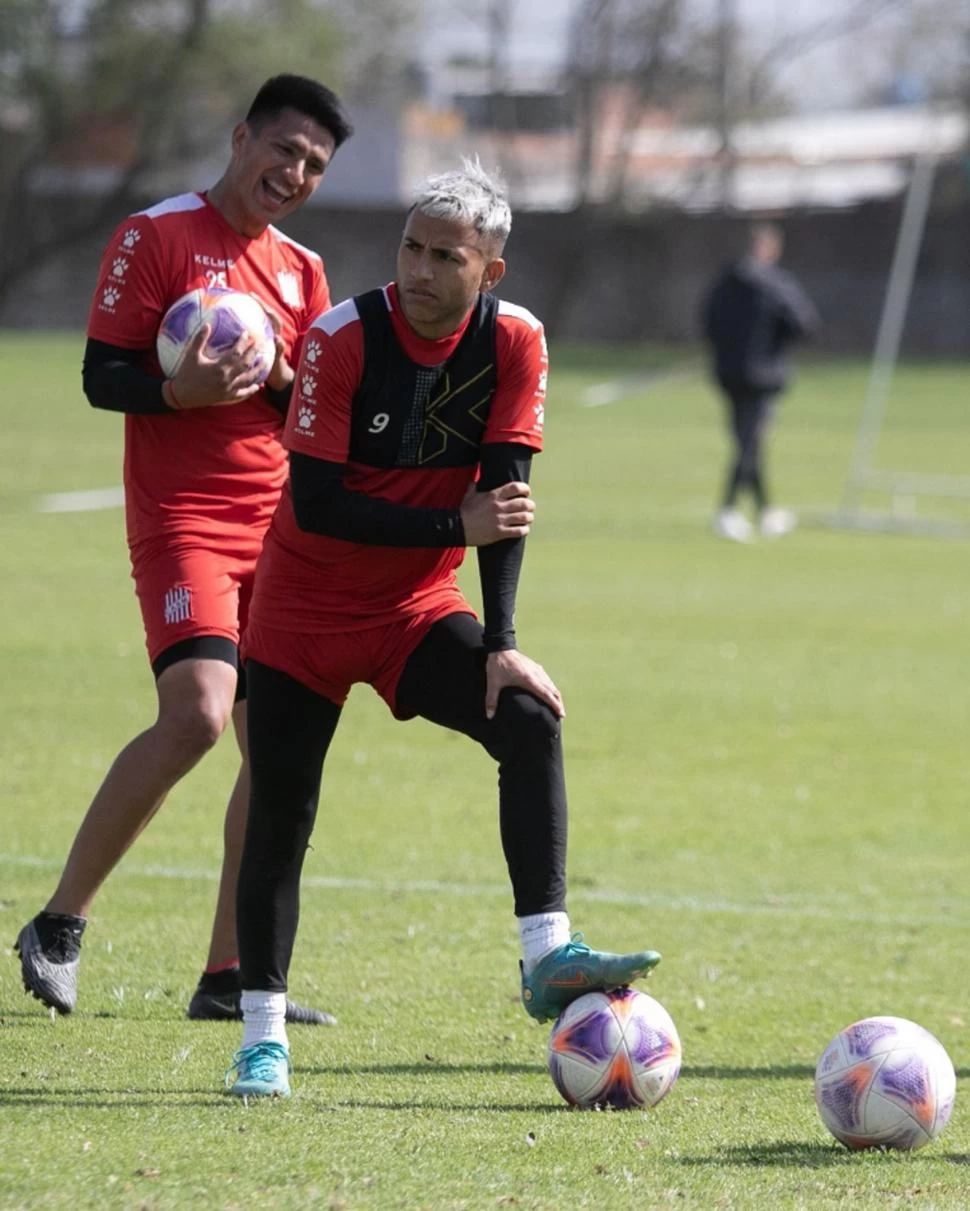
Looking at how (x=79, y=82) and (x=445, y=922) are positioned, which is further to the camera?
(x=79, y=82)

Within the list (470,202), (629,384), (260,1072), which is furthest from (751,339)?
(629,384)

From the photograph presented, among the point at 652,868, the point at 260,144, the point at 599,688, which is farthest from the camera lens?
the point at 599,688

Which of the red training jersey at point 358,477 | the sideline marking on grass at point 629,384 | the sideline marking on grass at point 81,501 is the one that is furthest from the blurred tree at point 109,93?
the red training jersey at point 358,477

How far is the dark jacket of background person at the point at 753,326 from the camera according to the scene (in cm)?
2002

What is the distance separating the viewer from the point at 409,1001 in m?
6.28

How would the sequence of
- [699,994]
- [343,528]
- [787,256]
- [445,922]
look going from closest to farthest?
[343,528]
[699,994]
[445,922]
[787,256]

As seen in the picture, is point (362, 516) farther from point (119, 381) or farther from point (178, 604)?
point (119, 381)

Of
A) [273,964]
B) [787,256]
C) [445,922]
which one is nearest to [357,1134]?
[273,964]

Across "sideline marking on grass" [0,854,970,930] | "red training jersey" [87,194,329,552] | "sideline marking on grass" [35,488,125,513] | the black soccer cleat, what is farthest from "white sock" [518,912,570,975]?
"sideline marking on grass" [35,488,125,513]

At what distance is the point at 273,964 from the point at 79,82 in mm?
48592

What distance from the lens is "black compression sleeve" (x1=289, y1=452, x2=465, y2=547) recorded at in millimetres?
5016

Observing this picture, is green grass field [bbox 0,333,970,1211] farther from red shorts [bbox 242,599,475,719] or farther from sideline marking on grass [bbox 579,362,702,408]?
sideline marking on grass [bbox 579,362,702,408]

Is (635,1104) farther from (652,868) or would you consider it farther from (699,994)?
(652,868)

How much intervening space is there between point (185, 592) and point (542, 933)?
1.52m
